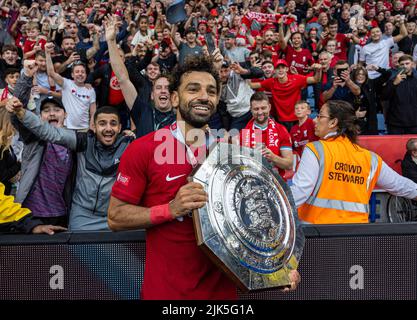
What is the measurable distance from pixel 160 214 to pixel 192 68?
709 mm

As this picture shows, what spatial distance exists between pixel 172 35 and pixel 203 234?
27.6 ft

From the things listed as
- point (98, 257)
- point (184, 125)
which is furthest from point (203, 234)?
point (98, 257)

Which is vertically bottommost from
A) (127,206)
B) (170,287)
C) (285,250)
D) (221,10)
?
(170,287)

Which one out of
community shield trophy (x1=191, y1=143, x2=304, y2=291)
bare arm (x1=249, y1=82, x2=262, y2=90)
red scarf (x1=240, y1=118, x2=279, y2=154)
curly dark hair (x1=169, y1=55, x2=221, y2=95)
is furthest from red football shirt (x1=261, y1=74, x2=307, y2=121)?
community shield trophy (x1=191, y1=143, x2=304, y2=291)

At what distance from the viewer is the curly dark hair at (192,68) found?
8.16ft

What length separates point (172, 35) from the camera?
395 inches

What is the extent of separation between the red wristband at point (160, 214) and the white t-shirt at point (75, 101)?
616cm

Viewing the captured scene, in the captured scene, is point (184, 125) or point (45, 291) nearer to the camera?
point (184, 125)

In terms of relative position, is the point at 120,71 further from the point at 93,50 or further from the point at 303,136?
the point at 93,50

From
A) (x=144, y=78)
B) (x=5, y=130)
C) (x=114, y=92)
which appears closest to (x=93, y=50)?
(x=114, y=92)

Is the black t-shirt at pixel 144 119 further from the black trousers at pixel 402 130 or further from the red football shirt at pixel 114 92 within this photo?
the black trousers at pixel 402 130

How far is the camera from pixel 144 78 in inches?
256

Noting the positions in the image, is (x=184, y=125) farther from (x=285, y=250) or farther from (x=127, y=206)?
(x=285, y=250)
